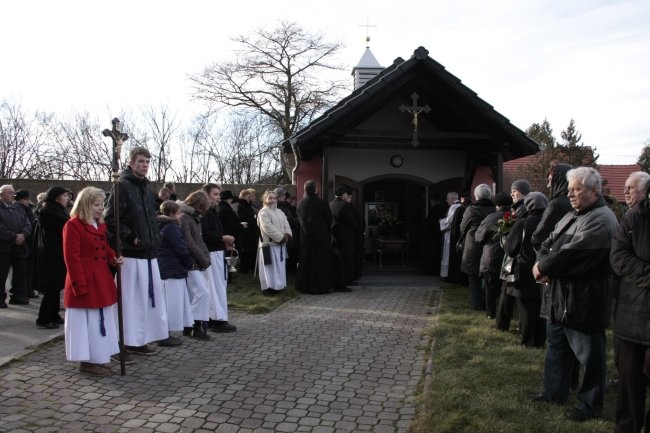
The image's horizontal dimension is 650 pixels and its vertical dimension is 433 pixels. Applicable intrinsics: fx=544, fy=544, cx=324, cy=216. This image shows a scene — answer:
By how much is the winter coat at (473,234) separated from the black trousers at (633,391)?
441cm

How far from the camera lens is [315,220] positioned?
33.6 ft

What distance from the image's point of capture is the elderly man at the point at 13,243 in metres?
8.69

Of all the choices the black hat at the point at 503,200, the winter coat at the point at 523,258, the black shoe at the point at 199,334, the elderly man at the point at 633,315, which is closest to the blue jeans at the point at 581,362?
the elderly man at the point at 633,315

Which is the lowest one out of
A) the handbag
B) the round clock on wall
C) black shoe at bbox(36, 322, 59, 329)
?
black shoe at bbox(36, 322, 59, 329)

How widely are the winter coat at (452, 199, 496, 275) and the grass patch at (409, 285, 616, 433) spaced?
43.3 inches

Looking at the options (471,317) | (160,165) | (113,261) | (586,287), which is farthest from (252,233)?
(160,165)

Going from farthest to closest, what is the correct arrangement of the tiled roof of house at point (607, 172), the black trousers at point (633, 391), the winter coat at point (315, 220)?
the tiled roof of house at point (607, 172) < the winter coat at point (315, 220) < the black trousers at point (633, 391)

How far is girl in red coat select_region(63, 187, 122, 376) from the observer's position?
5133 millimetres

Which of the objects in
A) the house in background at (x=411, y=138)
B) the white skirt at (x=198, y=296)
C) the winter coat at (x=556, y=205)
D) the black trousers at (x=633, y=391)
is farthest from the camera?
the house in background at (x=411, y=138)

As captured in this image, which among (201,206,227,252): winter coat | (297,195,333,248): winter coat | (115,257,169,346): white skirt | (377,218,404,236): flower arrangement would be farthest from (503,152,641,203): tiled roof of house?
(115,257,169,346): white skirt

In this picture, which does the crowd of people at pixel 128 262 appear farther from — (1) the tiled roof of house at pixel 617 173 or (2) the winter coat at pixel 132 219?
(1) the tiled roof of house at pixel 617 173

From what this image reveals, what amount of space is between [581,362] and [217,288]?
4497 mm

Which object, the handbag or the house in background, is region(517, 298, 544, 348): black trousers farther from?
the house in background

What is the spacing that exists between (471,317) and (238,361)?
3.64 meters
